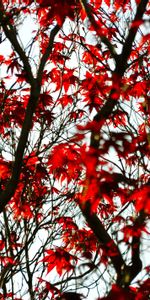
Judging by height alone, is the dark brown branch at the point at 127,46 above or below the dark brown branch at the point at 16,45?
below

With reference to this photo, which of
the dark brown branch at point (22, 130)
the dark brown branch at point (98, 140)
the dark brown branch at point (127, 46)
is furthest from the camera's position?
the dark brown branch at point (22, 130)

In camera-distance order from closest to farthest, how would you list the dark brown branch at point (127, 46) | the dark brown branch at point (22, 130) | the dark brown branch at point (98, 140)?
the dark brown branch at point (98, 140), the dark brown branch at point (127, 46), the dark brown branch at point (22, 130)

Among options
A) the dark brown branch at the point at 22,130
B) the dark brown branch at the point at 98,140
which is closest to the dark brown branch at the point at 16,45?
the dark brown branch at the point at 22,130

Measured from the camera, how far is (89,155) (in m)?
2.85

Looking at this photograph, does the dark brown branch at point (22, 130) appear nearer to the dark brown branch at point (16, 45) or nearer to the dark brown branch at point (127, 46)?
the dark brown branch at point (16, 45)

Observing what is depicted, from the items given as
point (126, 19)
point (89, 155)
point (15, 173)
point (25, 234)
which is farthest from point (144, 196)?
point (126, 19)

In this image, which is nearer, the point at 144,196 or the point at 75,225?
the point at 144,196

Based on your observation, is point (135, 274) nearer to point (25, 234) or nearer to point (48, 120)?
point (25, 234)

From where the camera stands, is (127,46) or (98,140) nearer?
(98,140)

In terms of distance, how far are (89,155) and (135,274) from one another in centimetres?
98

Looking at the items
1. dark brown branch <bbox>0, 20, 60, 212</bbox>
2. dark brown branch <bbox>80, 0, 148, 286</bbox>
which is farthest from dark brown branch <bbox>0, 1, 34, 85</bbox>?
dark brown branch <bbox>80, 0, 148, 286</bbox>

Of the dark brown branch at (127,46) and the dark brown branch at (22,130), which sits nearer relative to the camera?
the dark brown branch at (127,46)

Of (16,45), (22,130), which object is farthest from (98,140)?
(16,45)

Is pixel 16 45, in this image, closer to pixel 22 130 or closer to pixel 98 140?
pixel 22 130
